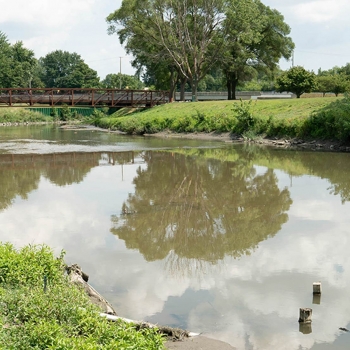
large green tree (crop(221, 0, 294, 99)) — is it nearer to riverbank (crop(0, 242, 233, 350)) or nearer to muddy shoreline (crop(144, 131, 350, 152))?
muddy shoreline (crop(144, 131, 350, 152))

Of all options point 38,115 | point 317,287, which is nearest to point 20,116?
point 38,115

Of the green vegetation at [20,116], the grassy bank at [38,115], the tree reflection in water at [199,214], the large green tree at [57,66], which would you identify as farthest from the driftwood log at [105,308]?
→ the large green tree at [57,66]

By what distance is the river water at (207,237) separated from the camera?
9500 mm

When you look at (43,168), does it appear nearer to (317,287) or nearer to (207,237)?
(207,237)

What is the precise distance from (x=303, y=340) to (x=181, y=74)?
58.5m

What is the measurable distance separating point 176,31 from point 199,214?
4573 cm

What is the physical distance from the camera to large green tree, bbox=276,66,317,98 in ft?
201

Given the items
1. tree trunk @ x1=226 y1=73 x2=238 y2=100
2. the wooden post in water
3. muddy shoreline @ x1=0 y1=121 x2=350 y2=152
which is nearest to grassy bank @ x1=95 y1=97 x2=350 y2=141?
muddy shoreline @ x1=0 y1=121 x2=350 y2=152

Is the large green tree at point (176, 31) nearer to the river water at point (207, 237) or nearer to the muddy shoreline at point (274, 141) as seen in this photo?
the muddy shoreline at point (274, 141)

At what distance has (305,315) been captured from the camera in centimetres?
905

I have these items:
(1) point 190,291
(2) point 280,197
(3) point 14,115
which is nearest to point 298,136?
(2) point 280,197

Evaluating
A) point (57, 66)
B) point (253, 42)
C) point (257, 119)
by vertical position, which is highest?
point (57, 66)

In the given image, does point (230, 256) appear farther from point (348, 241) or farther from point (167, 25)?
point (167, 25)

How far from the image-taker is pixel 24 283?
914 cm
